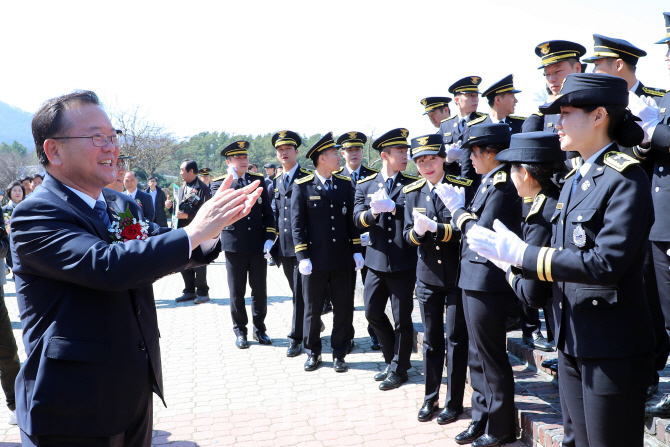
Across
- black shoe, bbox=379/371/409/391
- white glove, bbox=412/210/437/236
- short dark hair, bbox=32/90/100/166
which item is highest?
short dark hair, bbox=32/90/100/166

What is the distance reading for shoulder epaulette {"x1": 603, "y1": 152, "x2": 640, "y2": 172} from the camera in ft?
8.09

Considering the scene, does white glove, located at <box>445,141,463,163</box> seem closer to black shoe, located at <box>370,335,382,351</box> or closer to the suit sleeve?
the suit sleeve

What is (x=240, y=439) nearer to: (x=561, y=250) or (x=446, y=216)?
(x=446, y=216)

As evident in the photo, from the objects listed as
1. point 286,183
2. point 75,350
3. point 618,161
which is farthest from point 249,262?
point 618,161

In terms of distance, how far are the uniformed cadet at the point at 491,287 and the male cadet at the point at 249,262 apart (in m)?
3.86

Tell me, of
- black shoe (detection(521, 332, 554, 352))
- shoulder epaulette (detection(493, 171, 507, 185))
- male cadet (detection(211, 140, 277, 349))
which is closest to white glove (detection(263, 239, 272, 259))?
male cadet (detection(211, 140, 277, 349))

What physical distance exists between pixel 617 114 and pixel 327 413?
363 cm

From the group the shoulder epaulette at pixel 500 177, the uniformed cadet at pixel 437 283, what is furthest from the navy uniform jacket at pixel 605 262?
the uniformed cadet at pixel 437 283

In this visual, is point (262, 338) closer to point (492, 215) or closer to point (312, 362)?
point (312, 362)


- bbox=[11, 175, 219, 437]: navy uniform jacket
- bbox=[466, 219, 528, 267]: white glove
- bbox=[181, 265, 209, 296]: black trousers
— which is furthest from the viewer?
bbox=[181, 265, 209, 296]: black trousers

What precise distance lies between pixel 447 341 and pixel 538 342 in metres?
1.31

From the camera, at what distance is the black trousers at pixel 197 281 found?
10180 mm

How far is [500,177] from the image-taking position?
155 inches

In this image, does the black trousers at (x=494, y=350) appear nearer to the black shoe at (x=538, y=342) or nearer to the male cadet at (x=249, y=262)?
the black shoe at (x=538, y=342)
